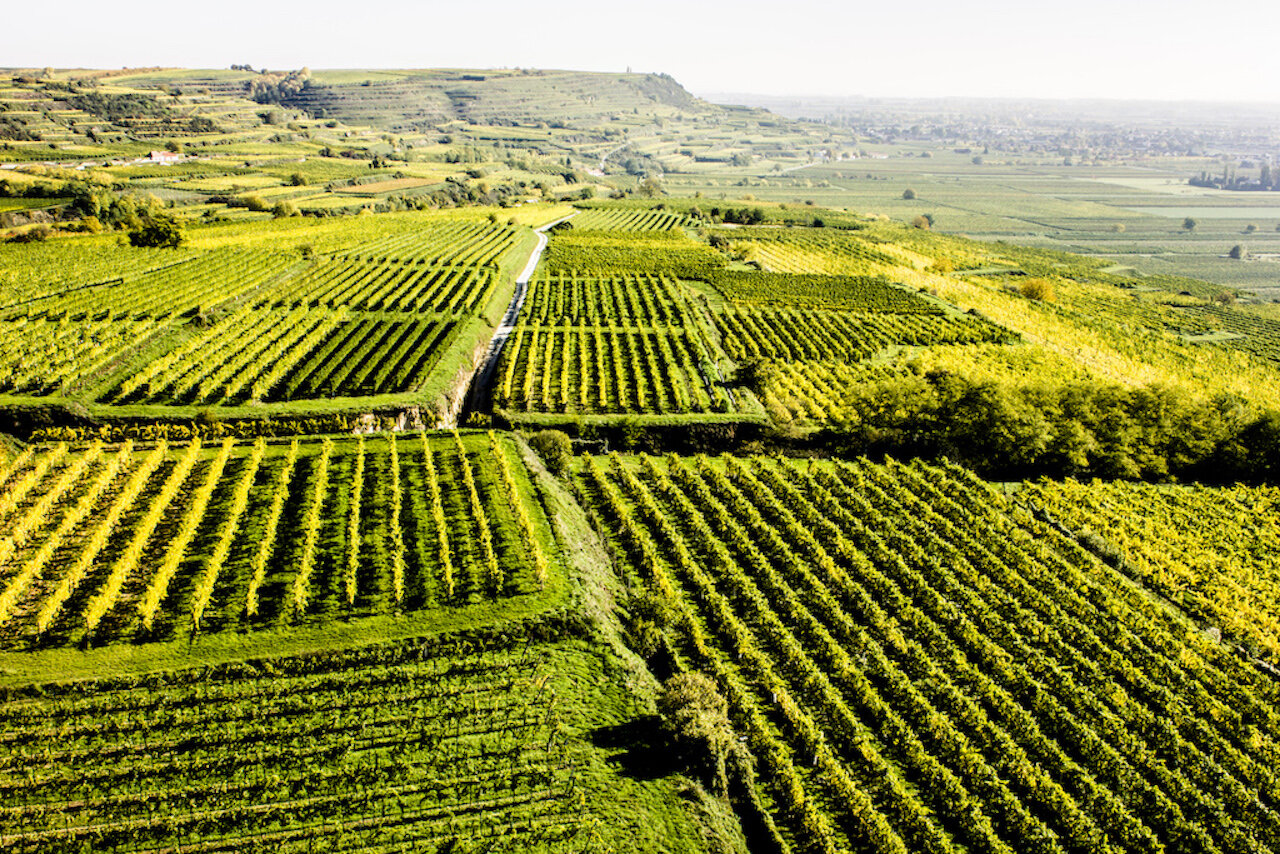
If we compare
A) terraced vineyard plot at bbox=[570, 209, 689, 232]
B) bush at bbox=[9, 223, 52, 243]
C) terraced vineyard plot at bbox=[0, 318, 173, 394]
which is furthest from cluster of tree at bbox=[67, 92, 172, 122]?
terraced vineyard plot at bbox=[0, 318, 173, 394]

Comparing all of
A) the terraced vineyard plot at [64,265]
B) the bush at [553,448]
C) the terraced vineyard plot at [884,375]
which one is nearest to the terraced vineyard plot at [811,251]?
the terraced vineyard plot at [884,375]

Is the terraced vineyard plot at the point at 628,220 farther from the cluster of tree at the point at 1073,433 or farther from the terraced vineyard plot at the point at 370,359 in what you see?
the cluster of tree at the point at 1073,433

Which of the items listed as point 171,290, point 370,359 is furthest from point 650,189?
point 370,359

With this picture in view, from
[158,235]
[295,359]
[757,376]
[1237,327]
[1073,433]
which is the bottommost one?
[1073,433]

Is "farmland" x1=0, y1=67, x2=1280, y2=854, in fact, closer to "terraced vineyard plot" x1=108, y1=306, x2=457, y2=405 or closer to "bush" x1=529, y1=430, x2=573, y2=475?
"bush" x1=529, y1=430, x2=573, y2=475

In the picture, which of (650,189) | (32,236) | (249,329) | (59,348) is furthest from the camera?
(650,189)

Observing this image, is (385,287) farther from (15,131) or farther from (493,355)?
(15,131)

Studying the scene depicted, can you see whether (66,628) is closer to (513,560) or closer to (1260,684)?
(513,560)
